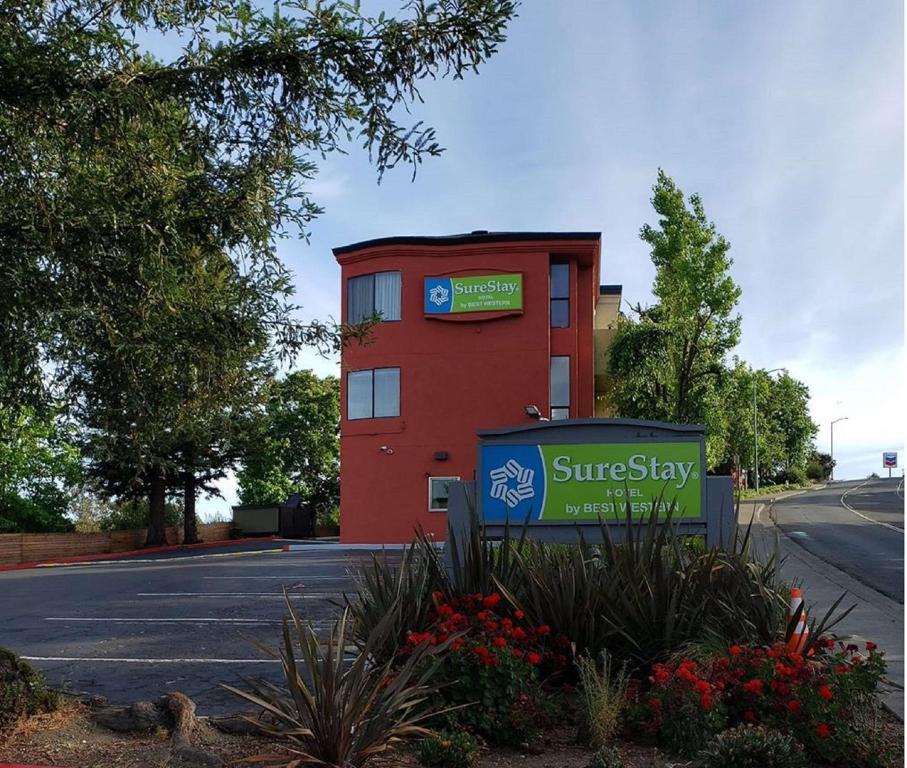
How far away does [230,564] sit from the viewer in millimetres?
25875

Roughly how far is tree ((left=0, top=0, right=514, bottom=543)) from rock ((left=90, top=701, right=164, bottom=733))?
1.79 meters

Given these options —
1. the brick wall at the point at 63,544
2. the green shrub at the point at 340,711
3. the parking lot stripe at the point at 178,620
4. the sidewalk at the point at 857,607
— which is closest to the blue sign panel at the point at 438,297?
the sidewalk at the point at 857,607

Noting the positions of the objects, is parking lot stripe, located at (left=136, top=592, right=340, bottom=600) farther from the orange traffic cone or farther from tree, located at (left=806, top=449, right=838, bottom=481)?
tree, located at (left=806, top=449, right=838, bottom=481)

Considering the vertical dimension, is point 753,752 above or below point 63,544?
above

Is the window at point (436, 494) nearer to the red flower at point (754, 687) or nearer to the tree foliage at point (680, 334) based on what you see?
the tree foliage at point (680, 334)

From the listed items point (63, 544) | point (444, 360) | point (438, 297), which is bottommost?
point (63, 544)

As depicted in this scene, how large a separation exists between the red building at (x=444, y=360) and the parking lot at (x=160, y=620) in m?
5.73

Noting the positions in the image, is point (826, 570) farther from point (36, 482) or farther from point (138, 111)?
point (36, 482)

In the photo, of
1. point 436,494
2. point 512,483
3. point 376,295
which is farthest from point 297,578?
point 376,295

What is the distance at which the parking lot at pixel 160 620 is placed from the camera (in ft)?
30.0

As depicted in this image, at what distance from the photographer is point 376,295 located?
32531mm

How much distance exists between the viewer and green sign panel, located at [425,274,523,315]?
31266 mm

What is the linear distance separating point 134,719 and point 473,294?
2590cm

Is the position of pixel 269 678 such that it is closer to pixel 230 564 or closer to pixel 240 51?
pixel 240 51
